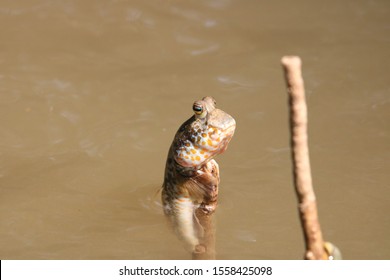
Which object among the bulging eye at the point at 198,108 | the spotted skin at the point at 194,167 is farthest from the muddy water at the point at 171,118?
the bulging eye at the point at 198,108

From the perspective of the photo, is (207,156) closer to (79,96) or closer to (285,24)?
(79,96)

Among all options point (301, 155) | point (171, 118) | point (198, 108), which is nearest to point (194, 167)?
point (198, 108)

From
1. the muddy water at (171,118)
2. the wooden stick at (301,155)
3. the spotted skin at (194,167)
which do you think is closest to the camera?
the wooden stick at (301,155)

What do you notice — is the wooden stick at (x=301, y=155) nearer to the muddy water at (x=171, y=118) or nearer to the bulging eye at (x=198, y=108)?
the bulging eye at (x=198, y=108)

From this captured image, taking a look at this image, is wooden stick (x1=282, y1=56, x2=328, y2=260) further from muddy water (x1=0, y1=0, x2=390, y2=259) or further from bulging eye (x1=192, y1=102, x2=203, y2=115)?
muddy water (x1=0, y1=0, x2=390, y2=259)

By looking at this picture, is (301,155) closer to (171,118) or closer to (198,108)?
(198,108)

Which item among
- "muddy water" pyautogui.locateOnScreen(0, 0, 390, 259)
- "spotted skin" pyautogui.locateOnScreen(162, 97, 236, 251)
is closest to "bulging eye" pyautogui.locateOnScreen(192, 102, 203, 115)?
"spotted skin" pyautogui.locateOnScreen(162, 97, 236, 251)
